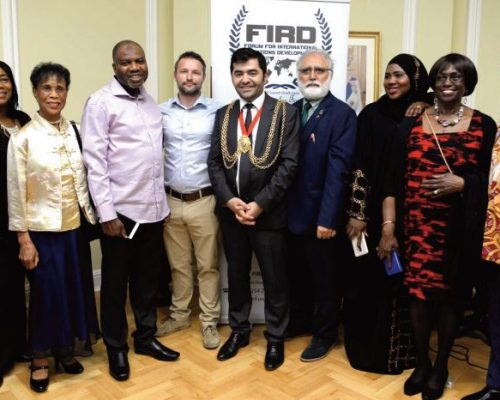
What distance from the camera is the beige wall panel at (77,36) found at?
3.36 metres

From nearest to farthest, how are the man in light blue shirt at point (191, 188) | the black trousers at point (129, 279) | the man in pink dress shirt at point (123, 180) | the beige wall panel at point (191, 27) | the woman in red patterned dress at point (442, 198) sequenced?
the woman in red patterned dress at point (442, 198) < the man in pink dress shirt at point (123, 180) < the black trousers at point (129, 279) < the man in light blue shirt at point (191, 188) < the beige wall panel at point (191, 27)

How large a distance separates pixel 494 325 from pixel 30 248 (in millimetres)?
2125

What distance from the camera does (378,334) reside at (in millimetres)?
2555

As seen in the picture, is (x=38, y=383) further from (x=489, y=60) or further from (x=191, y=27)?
(x=489, y=60)

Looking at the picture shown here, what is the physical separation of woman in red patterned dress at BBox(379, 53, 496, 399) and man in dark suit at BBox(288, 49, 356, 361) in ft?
0.97

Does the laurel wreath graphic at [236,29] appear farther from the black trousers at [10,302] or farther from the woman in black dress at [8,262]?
the black trousers at [10,302]

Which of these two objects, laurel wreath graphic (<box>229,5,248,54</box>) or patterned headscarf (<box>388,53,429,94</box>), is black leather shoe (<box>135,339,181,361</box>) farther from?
patterned headscarf (<box>388,53,429,94</box>)

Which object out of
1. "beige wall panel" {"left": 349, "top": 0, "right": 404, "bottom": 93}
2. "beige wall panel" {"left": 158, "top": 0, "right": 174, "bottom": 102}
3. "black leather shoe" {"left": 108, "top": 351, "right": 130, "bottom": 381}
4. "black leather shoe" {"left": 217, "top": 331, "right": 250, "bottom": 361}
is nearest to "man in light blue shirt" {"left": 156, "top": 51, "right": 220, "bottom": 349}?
"black leather shoe" {"left": 217, "top": 331, "right": 250, "bottom": 361}

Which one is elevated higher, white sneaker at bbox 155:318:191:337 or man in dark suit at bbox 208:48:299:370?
A: man in dark suit at bbox 208:48:299:370

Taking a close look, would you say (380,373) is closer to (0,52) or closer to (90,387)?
(90,387)

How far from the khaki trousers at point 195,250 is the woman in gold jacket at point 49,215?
565 millimetres

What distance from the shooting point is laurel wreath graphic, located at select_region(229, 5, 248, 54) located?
2.99 metres

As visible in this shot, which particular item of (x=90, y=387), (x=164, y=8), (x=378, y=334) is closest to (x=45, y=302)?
(x=90, y=387)

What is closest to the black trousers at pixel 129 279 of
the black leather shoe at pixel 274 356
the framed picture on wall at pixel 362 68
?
the black leather shoe at pixel 274 356
